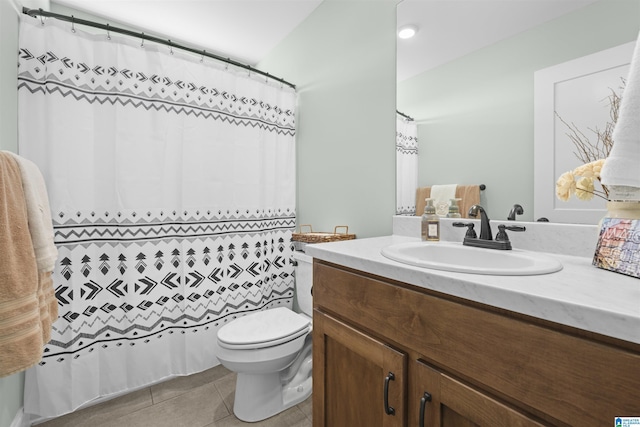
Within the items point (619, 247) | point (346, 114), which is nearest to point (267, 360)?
point (619, 247)

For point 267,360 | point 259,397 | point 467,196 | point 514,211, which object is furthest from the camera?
point 259,397

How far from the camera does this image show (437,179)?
134cm

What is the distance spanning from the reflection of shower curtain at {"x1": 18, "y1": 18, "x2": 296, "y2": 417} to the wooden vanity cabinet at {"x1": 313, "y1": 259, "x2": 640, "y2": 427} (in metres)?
1.06

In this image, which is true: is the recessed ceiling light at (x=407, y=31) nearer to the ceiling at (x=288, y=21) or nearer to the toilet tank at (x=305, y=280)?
the ceiling at (x=288, y=21)

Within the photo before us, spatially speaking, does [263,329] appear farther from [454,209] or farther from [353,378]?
Answer: [454,209]

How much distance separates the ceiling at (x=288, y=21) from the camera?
1087 millimetres

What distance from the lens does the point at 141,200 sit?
1674mm

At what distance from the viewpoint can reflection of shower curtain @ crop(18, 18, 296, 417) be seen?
1463mm

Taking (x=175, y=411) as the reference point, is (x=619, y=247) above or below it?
above

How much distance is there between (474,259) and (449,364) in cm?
46

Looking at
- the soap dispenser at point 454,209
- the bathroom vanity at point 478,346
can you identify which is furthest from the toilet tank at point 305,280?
the soap dispenser at point 454,209

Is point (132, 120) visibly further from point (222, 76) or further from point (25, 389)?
point (25, 389)

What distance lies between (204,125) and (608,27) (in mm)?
1913

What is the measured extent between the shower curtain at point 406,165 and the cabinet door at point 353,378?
0.72 m
